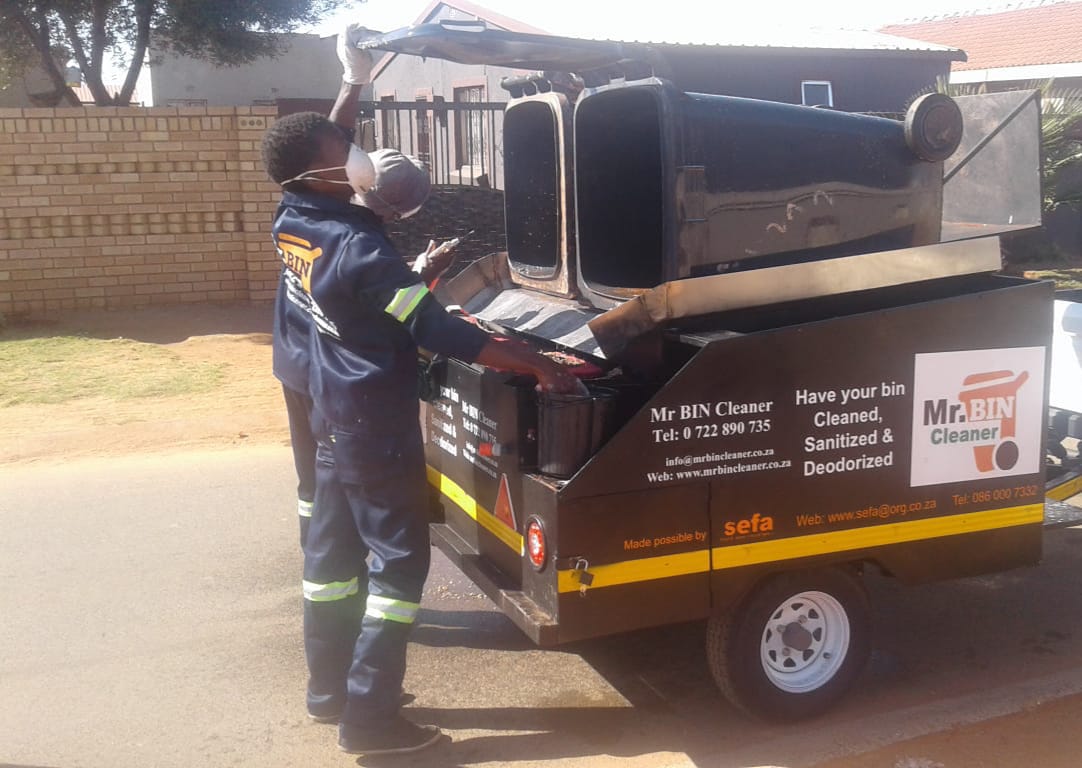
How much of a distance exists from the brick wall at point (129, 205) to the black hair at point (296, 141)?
8.19 metres

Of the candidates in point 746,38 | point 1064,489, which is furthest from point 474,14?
point 1064,489

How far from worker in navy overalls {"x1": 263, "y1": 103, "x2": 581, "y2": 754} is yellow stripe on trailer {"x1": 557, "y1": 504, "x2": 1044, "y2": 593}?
58 centimetres

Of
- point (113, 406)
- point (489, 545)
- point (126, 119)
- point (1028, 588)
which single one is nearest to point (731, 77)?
point (126, 119)

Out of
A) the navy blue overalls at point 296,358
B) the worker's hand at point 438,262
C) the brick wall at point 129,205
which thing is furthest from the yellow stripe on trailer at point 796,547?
the brick wall at point 129,205

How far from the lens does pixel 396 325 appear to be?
362 centimetres

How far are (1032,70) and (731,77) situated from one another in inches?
253

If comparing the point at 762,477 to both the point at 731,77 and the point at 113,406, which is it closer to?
the point at 113,406

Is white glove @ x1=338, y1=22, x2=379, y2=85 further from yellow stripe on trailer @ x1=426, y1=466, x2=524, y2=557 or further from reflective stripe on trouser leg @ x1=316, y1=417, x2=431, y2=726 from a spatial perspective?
yellow stripe on trailer @ x1=426, y1=466, x2=524, y2=557

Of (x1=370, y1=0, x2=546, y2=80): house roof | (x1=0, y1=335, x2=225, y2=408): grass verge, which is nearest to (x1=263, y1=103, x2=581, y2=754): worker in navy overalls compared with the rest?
(x1=0, y1=335, x2=225, y2=408): grass verge

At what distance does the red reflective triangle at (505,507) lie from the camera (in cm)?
381

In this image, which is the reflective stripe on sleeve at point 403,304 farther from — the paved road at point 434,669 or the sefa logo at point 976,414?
the sefa logo at point 976,414

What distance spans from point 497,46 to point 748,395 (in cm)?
149

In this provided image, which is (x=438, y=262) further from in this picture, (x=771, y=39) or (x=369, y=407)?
(x=771, y=39)

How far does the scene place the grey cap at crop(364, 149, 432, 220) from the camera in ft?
11.9
